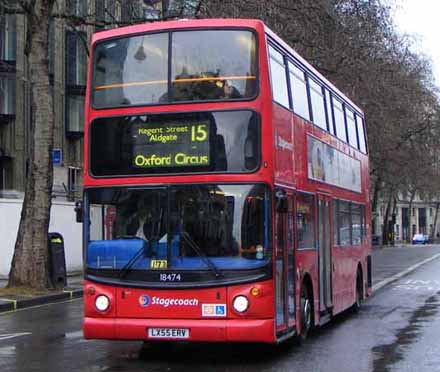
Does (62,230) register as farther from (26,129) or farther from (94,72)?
(94,72)

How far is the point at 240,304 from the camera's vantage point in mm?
→ 9328

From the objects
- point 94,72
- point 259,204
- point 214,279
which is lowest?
point 214,279

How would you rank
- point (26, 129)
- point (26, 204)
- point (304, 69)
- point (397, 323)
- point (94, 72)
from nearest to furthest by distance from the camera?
point (94, 72) → point (304, 69) → point (397, 323) → point (26, 204) → point (26, 129)

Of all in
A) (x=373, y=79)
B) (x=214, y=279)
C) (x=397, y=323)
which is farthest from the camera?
(x=373, y=79)

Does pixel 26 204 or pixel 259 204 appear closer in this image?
pixel 259 204

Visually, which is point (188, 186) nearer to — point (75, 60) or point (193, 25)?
point (193, 25)

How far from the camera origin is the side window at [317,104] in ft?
41.7

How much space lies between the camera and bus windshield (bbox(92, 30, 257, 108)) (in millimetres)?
9750

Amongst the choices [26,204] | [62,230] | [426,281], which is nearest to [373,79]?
[426,281]

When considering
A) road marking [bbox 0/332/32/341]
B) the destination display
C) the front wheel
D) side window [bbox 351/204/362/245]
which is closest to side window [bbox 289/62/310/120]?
the destination display

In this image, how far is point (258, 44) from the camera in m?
9.78

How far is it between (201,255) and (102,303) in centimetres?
139

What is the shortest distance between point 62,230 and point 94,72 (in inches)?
668

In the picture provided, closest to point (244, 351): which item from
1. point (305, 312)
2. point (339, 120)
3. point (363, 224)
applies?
point (305, 312)
